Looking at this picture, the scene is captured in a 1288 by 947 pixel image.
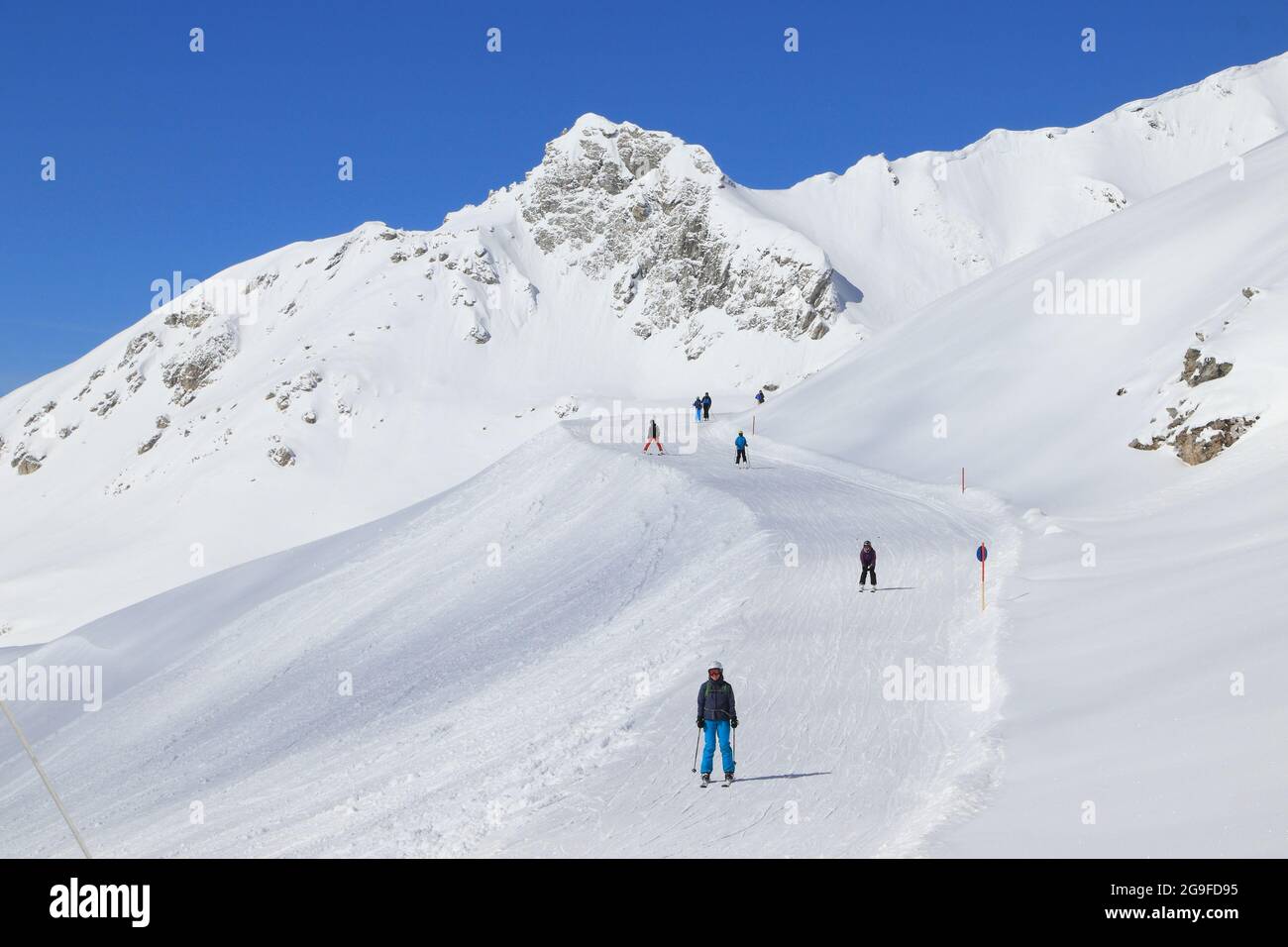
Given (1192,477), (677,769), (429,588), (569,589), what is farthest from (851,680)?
(429,588)

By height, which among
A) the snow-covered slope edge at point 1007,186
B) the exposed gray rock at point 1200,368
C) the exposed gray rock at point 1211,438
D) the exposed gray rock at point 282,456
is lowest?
the exposed gray rock at point 1211,438

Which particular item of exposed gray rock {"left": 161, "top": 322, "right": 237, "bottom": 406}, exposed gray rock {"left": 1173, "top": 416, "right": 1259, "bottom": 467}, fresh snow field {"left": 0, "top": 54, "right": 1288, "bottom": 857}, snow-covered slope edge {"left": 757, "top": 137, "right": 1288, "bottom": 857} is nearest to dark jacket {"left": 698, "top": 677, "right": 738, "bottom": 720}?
fresh snow field {"left": 0, "top": 54, "right": 1288, "bottom": 857}

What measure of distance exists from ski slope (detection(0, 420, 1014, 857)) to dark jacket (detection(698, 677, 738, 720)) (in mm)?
942

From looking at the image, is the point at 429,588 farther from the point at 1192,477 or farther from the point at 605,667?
the point at 1192,477

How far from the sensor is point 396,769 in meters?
16.9

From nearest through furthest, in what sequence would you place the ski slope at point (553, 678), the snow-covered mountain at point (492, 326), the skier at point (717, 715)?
the skier at point (717, 715), the ski slope at point (553, 678), the snow-covered mountain at point (492, 326)

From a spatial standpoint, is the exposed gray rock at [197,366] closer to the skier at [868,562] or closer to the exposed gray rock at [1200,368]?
the exposed gray rock at [1200,368]

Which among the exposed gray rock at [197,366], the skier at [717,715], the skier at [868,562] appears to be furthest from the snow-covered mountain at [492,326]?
the skier at [717,715]

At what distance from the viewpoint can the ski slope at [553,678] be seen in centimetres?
1259

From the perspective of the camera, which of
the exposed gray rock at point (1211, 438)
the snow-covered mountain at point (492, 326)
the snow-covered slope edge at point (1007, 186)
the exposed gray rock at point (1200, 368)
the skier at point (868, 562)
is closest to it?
the skier at point (868, 562)

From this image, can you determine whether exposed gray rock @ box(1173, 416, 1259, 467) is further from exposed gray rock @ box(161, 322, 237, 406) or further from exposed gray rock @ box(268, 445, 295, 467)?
exposed gray rock @ box(161, 322, 237, 406)

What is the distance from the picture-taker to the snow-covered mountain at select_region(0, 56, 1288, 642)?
287 feet

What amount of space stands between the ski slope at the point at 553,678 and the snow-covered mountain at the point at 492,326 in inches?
1827
